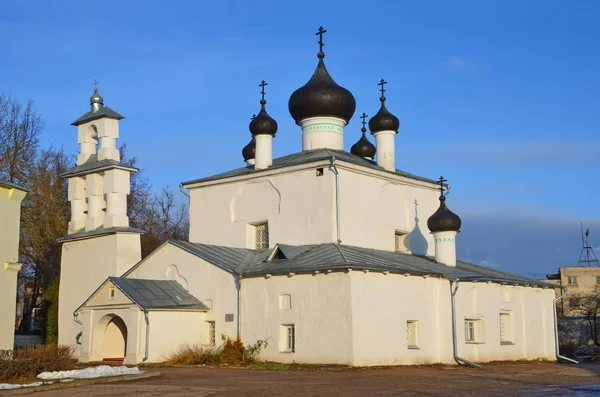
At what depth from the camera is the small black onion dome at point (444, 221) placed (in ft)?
77.4

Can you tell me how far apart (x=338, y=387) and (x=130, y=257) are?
11470mm

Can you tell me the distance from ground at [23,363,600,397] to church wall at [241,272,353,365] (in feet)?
2.85

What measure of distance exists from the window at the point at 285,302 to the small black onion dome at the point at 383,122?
8.29 meters

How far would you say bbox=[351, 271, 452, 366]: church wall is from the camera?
18.8 m

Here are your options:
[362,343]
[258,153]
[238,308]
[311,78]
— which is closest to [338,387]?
[362,343]

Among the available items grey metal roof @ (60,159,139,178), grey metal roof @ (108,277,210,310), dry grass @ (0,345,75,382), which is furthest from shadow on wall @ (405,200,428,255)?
dry grass @ (0,345,75,382)

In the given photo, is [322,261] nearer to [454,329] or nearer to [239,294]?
[239,294]

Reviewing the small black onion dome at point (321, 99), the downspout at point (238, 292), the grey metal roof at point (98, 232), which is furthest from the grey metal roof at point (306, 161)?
the downspout at point (238, 292)

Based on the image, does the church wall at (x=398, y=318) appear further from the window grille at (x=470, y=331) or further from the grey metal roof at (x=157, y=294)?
the grey metal roof at (x=157, y=294)

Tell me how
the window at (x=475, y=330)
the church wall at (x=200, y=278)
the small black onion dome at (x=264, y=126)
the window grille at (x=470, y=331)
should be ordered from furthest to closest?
the small black onion dome at (x=264, y=126), the window at (x=475, y=330), the window grille at (x=470, y=331), the church wall at (x=200, y=278)

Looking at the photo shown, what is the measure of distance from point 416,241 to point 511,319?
3.82m

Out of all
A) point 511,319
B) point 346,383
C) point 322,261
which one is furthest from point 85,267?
point 511,319

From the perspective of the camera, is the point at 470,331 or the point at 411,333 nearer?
the point at 411,333

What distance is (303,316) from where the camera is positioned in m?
19.3
